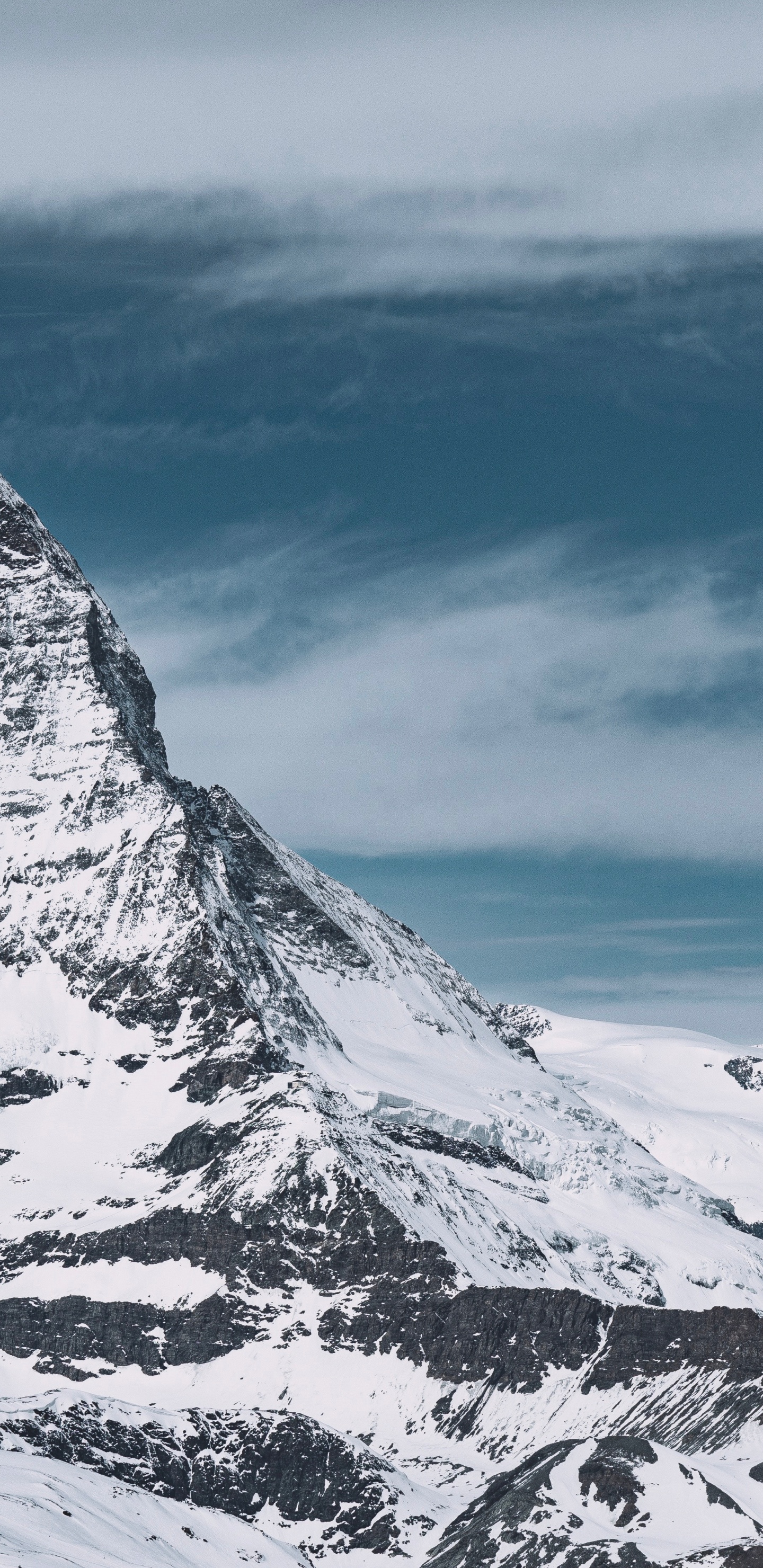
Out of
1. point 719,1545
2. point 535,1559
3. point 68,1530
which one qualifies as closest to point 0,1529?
point 68,1530

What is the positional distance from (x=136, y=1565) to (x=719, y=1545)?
51823 mm

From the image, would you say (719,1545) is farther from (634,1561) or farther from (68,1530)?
(68,1530)

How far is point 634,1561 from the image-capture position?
634ft

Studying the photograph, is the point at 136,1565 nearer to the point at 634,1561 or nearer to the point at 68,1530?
the point at 68,1530

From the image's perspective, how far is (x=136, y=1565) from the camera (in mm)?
196875

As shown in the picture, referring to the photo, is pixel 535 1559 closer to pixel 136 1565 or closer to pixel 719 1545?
pixel 719 1545

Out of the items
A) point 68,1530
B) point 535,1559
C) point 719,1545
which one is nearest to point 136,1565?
point 68,1530

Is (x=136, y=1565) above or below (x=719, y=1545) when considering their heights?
below

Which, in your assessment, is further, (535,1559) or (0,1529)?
(535,1559)

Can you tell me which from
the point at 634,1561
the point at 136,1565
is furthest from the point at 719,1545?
the point at 136,1565

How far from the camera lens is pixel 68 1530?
198 meters

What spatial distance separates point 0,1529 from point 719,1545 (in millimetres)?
62597

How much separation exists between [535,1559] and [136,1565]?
3596 centimetres

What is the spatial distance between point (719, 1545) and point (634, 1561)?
25.0ft
